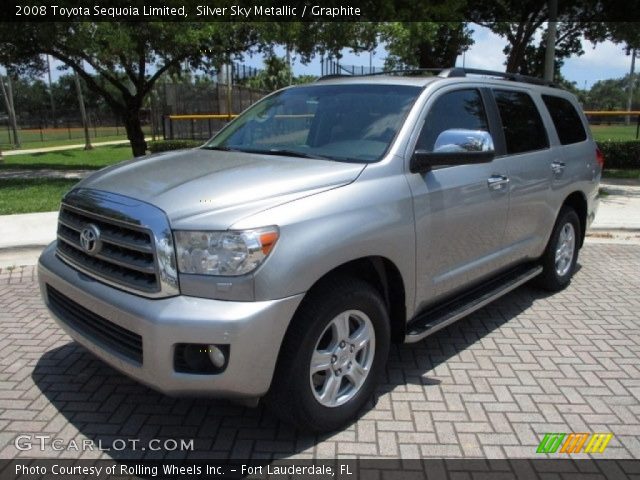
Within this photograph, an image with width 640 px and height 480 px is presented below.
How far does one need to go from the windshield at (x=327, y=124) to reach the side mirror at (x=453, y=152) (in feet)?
0.76

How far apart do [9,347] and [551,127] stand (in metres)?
4.86

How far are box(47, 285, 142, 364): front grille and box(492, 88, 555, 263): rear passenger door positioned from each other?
9.56ft

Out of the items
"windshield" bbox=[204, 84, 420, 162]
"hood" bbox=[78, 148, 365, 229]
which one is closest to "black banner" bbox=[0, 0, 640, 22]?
"windshield" bbox=[204, 84, 420, 162]

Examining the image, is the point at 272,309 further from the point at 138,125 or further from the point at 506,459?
the point at 138,125

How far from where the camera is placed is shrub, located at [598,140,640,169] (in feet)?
54.7

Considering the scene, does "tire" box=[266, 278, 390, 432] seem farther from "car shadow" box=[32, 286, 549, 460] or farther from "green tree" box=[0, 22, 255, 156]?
"green tree" box=[0, 22, 255, 156]

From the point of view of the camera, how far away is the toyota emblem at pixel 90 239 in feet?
9.89

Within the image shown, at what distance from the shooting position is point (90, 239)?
304 centimetres

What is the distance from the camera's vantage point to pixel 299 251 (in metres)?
2.74

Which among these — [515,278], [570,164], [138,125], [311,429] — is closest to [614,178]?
[570,164]

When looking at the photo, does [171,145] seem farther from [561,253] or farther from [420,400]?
[420,400]

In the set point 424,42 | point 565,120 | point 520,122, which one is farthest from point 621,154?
point 520,122

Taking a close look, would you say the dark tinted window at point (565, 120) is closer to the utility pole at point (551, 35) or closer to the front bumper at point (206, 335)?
the front bumper at point (206, 335)

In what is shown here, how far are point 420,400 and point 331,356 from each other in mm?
844
